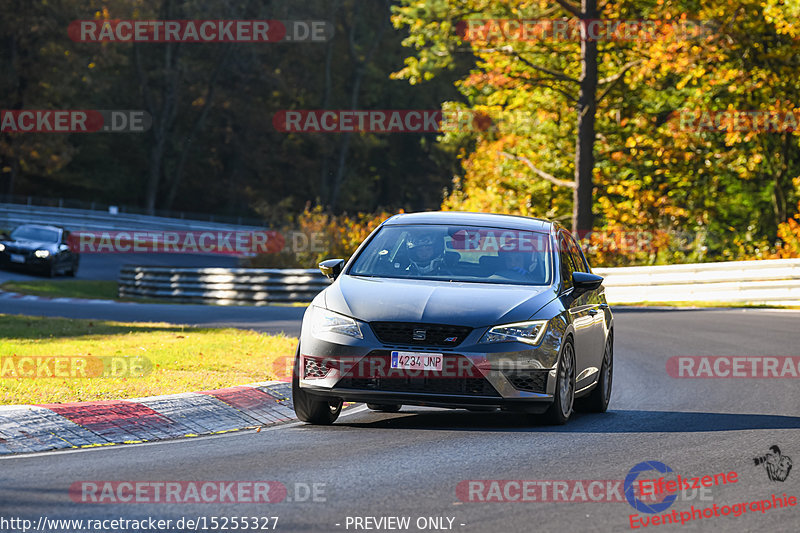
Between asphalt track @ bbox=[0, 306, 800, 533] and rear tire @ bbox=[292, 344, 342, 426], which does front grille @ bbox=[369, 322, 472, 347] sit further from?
rear tire @ bbox=[292, 344, 342, 426]

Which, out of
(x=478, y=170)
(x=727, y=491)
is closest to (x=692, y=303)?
(x=478, y=170)

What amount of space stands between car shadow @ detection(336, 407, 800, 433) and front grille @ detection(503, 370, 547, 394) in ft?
1.36

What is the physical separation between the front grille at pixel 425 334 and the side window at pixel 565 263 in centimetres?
167

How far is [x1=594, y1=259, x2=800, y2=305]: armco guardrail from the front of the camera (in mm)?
26500

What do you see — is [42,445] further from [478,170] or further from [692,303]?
[478,170]

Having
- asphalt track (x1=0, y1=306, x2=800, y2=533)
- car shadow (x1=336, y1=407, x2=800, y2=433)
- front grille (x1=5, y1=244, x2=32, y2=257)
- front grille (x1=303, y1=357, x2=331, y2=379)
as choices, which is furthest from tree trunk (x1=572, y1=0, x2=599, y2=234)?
front grille (x1=303, y1=357, x2=331, y2=379)

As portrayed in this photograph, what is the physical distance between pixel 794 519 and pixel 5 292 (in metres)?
27.2

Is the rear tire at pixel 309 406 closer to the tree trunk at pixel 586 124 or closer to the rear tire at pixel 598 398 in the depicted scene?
the rear tire at pixel 598 398

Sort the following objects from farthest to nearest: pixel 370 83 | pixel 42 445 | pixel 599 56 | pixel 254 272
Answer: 1. pixel 370 83
2. pixel 599 56
3. pixel 254 272
4. pixel 42 445

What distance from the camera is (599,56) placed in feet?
121

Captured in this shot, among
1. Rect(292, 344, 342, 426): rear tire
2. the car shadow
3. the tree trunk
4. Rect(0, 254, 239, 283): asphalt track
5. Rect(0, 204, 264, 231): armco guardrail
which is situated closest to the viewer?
Rect(292, 344, 342, 426): rear tire

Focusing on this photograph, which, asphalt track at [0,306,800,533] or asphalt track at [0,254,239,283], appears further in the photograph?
asphalt track at [0,254,239,283]

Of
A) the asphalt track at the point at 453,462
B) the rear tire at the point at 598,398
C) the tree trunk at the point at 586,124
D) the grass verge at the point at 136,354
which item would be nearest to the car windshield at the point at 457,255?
the asphalt track at the point at 453,462

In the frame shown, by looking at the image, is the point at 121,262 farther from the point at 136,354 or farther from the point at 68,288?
the point at 136,354
